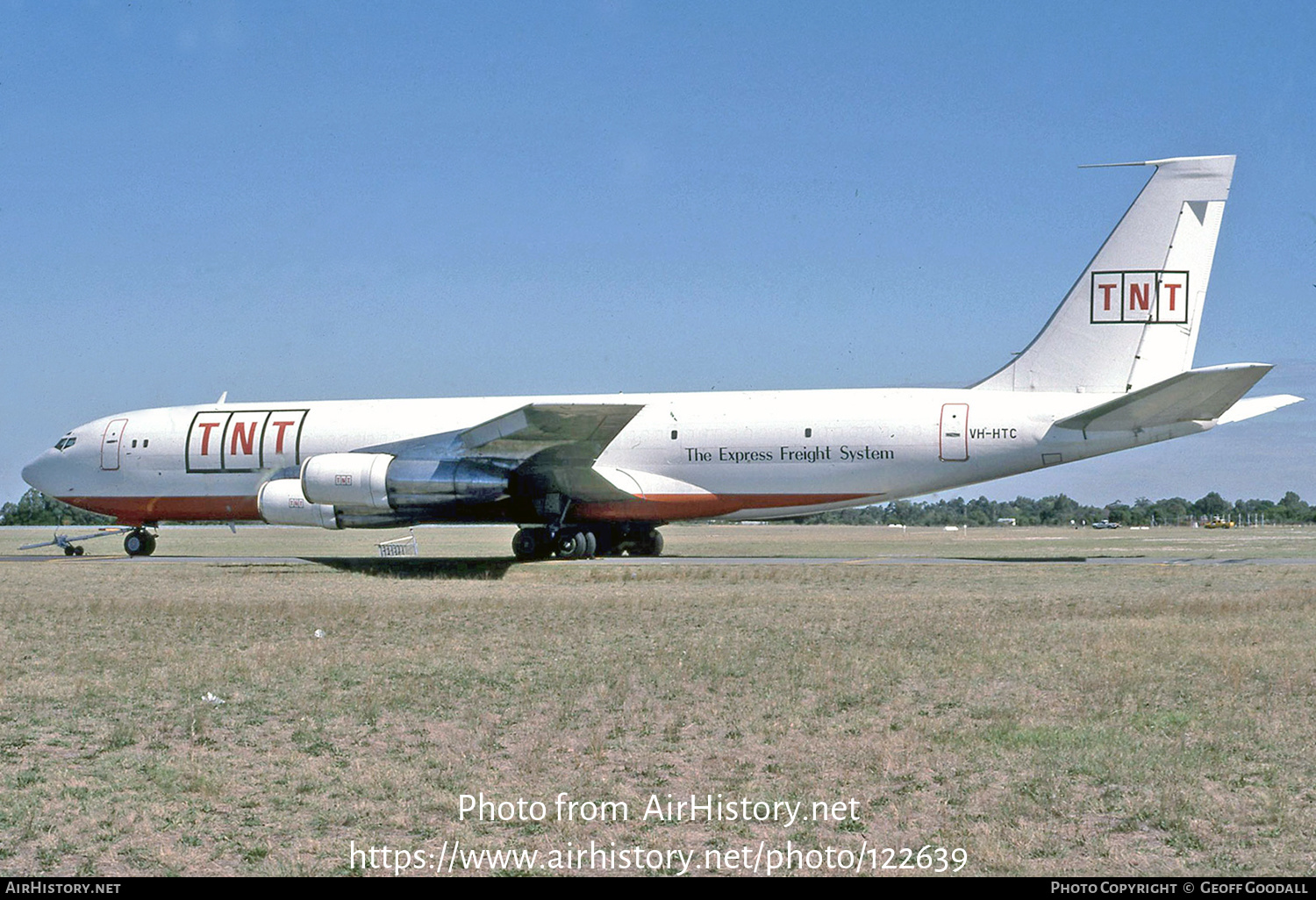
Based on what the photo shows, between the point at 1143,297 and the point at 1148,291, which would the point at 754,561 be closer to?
the point at 1143,297

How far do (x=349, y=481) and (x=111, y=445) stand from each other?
8.73 meters

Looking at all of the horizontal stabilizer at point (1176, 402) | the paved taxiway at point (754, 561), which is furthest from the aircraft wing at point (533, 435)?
the horizontal stabilizer at point (1176, 402)

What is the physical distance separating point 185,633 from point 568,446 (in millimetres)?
12430

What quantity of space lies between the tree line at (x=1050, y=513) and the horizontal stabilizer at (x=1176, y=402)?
221 feet

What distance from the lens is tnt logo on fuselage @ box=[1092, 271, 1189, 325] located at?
23.3 m

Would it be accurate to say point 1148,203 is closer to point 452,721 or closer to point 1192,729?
point 1192,729

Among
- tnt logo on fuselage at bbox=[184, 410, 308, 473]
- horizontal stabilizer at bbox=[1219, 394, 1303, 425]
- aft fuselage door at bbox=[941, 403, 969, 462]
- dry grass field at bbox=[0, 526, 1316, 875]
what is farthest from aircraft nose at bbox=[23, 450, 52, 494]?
horizontal stabilizer at bbox=[1219, 394, 1303, 425]

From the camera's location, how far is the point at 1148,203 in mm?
23297

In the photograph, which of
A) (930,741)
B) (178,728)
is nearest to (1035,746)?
(930,741)

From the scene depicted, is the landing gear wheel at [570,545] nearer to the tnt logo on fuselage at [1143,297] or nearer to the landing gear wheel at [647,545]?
the landing gear wheel at [647,545]

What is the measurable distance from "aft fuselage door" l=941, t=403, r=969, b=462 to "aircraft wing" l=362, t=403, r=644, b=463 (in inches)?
247

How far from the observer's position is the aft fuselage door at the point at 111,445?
1142 inches

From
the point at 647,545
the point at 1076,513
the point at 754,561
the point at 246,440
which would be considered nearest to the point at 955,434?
the point at 754,561

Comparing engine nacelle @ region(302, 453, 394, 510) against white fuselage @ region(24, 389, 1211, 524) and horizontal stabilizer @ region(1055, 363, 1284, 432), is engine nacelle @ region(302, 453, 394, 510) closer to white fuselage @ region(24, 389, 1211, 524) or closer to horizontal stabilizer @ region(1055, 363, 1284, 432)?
white fuselage @ region(24, 389, 1211, 524)
